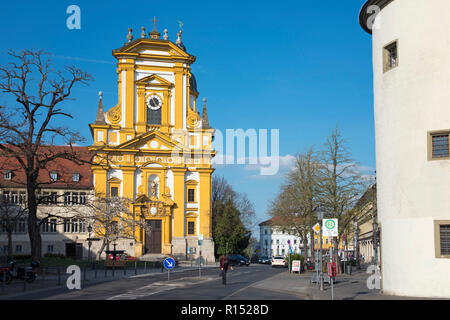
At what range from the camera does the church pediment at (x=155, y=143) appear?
6288 cm

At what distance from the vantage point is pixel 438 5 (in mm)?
21172

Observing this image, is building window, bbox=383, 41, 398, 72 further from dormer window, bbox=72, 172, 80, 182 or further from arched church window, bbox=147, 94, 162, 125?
dormer window, bbox=72, 172, 80, 182

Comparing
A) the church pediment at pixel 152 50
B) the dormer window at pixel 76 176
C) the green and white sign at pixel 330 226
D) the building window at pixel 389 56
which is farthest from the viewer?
the dormer window at pixel 76 176

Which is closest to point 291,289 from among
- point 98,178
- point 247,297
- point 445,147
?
point 247,297

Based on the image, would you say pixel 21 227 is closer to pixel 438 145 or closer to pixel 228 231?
pixel 228 231

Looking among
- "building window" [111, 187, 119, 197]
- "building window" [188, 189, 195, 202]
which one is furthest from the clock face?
"building window" [188, 189, 195, 202]

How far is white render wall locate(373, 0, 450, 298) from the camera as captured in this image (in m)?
20.7

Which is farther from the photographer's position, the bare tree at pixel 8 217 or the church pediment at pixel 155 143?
the church pediment at pixel 155 143

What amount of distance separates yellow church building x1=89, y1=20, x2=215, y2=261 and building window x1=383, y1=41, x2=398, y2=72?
4196cm

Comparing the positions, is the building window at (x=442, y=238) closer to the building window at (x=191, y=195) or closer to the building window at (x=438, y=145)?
the building window at (x=438, y=145)

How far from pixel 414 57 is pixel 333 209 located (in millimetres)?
17705

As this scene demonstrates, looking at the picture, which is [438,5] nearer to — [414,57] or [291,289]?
[414,57]

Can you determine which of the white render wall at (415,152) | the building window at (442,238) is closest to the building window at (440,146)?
the white render wall at (415,152)
